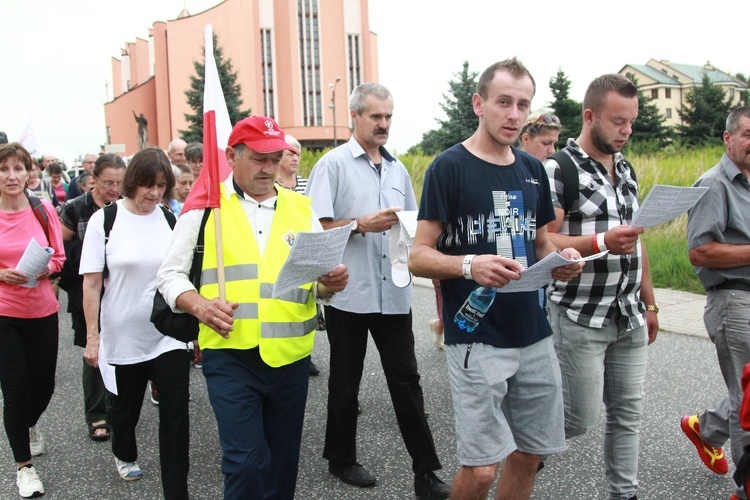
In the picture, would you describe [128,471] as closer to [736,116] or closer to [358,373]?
[358,373]

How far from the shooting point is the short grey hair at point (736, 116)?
3.85 m

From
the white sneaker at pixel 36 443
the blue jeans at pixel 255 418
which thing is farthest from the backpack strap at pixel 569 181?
the white sneaker at pixel 36 443

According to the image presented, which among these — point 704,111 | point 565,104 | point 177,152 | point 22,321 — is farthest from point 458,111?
point 22,321

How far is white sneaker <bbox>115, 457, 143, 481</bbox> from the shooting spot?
4410 millimetres

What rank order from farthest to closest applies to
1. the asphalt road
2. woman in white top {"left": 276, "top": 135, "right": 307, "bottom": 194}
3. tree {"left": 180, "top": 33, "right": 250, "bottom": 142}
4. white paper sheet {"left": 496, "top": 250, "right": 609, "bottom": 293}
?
tree {"left": 180, "top": 33, "right": 250, "bottom": 142} < woman in white top {"left": 276, "top": 135, "right": 307, "bottom": 194} < the asphalt road < white paper sheet {"left": 496, "top": 250, "right": 609, "bottom": 293}

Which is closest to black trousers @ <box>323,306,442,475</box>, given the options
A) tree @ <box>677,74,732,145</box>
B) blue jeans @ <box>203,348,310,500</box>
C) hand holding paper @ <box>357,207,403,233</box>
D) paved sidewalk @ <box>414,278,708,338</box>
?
hand holding paper @ <box>357,207,403,233</box>

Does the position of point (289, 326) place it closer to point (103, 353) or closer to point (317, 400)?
point (103, 353)

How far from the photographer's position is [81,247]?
Answer: 17.1 feet

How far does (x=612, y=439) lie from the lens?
363 cm

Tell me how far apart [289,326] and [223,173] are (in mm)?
786

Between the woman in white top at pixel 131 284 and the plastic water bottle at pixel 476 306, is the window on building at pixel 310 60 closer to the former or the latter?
the woman in white top at pixel 131 284

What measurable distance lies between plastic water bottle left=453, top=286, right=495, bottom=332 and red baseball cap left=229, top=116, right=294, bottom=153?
1.00 meters

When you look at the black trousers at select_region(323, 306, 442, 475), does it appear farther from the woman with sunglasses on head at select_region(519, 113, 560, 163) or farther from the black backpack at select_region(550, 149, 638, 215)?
the woman with sunglasses on head at select_region(519, 113, 560, 163)

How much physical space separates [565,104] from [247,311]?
3513 centimetres
